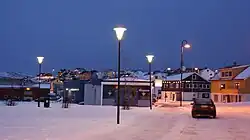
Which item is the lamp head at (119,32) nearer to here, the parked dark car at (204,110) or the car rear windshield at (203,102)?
the parked dark car at (204,110)

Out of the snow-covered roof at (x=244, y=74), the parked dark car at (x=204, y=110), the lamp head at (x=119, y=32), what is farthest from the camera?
the snow-covered roof at (x=244, y=74)

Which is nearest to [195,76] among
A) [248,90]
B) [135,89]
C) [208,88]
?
[208,88]

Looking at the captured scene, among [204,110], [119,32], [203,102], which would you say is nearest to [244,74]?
[203,102]

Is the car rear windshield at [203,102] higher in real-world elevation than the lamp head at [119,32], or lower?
lower

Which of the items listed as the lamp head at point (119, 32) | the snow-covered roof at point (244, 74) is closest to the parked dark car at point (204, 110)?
the lamp head at point (119, 32)

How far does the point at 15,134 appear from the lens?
572 inches

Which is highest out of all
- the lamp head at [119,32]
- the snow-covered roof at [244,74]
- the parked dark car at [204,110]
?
the snow-covered roof at [244,74]

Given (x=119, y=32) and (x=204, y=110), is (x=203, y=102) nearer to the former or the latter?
(x=204, y=110)

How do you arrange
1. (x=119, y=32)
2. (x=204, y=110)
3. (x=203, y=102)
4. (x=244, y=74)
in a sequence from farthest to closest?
(x=244, y=74) < (x=203, y=102) < (x=204, y=110) < (x=119, y=32)

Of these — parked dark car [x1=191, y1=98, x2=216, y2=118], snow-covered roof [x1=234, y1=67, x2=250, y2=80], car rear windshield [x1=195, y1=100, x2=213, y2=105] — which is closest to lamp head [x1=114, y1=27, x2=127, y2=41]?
parked dark car [x1=191, y1=98, x2=216, y2=118]

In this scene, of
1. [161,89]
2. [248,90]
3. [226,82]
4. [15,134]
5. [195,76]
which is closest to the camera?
[15,134]

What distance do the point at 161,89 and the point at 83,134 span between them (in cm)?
9347

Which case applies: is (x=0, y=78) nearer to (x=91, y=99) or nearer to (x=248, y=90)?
(x=91, y=99)

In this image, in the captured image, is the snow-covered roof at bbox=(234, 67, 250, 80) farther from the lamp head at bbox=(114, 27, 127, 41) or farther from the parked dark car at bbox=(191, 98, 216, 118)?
the lamp head at bbox=(114, 27, 127, 41)
